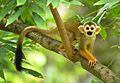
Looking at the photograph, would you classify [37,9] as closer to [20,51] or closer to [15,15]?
[15,15]

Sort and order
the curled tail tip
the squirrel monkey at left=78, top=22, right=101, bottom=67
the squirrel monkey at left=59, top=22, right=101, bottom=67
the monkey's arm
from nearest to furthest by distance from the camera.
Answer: the monkey's arm
the curled tail tip
the squirrel monkey at left=78, top=22, right=101, bottom=67
the squirrel monkey at left=59, top=22, right=101, bottom=67

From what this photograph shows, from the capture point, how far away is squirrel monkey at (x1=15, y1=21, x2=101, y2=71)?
245 centimetres

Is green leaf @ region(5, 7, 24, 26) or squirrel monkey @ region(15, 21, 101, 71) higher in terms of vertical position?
green leaf @ region(5, 7, 24, 26)

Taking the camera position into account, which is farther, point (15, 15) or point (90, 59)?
point (90, 59)

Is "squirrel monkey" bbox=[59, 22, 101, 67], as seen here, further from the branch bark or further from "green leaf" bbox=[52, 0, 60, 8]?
"green leaf" bbox=[52, 0, 60, 8]

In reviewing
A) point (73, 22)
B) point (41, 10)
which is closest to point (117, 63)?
point (73, 22)

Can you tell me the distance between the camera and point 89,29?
273 centimetres

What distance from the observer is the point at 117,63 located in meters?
3.21

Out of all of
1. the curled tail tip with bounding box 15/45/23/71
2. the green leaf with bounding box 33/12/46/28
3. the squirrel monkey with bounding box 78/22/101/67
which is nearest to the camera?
the green leaf with bounding box 33/12/46/28

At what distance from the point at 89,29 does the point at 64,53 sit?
509mm

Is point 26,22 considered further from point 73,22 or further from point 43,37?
point 73,22

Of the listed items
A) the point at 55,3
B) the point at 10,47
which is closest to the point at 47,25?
the point at 10,47

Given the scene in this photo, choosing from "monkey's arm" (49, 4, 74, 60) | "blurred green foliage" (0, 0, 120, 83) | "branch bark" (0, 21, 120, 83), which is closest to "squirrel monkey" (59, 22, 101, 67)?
"blurred green foliage" (0, 0, 120, 83)

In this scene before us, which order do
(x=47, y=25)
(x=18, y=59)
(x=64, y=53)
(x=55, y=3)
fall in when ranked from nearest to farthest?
(x=55, y=3) < (x=64, y=53) < (x=18, y=59) < (x=47, y=25)
